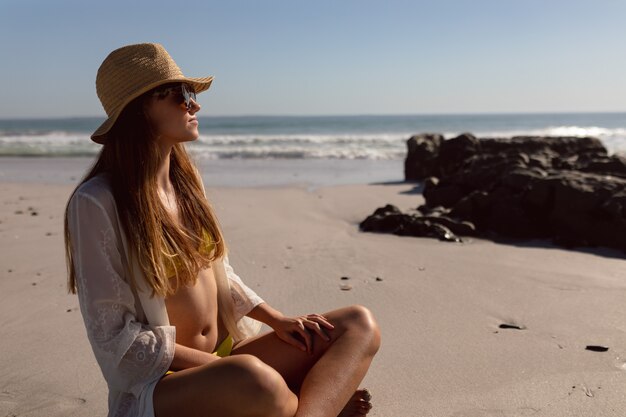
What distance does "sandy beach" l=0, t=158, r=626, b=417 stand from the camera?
3.45 metres

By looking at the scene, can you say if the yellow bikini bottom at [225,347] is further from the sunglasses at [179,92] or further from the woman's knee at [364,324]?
the sunglasses at [179,92]

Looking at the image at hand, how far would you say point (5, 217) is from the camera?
8.59 metres

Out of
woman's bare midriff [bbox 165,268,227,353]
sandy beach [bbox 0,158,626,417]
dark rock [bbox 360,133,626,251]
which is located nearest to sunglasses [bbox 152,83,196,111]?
woman's bare midriff [bbox 165,268,227,353]

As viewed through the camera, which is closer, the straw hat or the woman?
the woman

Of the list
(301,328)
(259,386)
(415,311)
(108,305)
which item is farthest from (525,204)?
(108,305)

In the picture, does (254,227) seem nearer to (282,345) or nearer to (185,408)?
(282,345)

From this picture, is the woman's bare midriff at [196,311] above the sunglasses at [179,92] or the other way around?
the other way around

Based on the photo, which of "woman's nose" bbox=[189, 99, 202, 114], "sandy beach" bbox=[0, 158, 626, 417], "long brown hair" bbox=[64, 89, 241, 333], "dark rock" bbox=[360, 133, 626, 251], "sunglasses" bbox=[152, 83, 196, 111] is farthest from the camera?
"dark rock" bbox=[360, 133, 626, 251]

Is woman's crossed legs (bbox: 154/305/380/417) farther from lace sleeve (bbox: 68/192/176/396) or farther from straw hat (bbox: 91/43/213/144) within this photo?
straw hat (bbox: 91/43/213/144)

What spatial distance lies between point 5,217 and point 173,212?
6539 mm

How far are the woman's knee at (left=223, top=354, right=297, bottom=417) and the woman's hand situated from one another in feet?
1.54

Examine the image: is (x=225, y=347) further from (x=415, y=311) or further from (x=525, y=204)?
(x=525, y=204)

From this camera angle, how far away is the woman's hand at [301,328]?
2.91m

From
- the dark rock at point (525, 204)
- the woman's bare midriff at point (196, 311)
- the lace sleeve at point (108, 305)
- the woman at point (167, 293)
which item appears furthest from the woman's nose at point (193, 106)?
the dark rock at point (525, 204)
